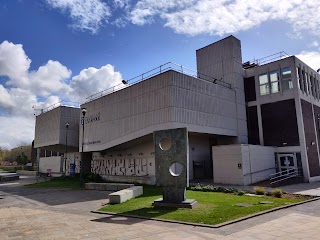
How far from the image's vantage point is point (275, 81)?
30797mm

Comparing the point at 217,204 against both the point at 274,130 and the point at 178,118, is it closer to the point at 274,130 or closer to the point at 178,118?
the point at 178,118

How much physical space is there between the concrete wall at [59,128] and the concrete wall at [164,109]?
8.37 meters

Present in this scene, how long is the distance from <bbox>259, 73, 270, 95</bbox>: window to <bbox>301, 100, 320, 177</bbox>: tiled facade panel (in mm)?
3881

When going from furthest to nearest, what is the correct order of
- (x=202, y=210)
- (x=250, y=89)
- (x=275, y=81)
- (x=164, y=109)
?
1. (x=250, y=89)
2. (x=275, y=81)
3. (x=164, y=109)
4. (x=202, y=210)

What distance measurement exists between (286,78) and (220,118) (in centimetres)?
863

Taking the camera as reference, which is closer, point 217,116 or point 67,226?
point 67,226

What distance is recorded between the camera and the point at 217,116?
28.4 m

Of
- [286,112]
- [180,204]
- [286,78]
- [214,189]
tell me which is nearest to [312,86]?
[286,78]

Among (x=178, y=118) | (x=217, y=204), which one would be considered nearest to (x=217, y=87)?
(x=178, y=118)

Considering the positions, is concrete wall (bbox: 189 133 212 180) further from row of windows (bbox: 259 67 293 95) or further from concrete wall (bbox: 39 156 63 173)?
concrete wall (bbox: 39 156 63 173)

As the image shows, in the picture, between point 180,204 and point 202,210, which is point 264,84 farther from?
point 202,210

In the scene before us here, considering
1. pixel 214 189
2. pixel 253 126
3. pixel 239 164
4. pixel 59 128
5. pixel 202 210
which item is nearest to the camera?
pixel 202 210

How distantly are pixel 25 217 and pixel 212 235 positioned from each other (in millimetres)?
8400

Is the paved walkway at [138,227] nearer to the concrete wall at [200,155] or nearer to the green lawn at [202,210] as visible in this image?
the green lawn at [202,210]
